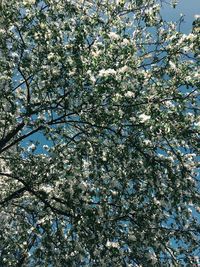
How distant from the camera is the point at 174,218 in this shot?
14.4m

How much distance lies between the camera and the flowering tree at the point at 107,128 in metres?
12.0

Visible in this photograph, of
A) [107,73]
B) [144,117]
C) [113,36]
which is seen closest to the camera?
[107,73]

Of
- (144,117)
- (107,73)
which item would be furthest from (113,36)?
(144,117)

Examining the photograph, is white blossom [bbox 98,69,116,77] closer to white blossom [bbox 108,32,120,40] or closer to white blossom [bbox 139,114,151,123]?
A: white blossom [bbox 139,114,151,123]

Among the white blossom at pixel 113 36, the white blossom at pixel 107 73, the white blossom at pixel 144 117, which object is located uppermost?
the white blossom at pixel 113 36

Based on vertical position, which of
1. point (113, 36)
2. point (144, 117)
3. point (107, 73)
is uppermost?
point (113, 36)

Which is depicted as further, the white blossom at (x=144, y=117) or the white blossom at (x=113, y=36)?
the white blossom at (x=113, y=36)

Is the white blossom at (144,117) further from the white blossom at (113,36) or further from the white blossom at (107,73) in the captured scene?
the white blossom at (113,36)

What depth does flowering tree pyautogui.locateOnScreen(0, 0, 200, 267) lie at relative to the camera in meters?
12.0

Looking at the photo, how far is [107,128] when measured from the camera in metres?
12.5

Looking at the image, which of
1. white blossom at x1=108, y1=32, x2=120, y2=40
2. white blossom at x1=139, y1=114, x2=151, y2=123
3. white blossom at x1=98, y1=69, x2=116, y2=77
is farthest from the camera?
white blossom at x1=108, y1=32, x2=120, y2=40

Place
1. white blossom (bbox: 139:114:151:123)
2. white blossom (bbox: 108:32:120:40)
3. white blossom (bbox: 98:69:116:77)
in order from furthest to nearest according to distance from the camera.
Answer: white blossom (bbox: 108:32:120:40) < white blossom (bbox: 139:114:151:123) < white blossom (bbox: 98:69:116:77)

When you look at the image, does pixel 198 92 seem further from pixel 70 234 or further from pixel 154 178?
pixel 70 234

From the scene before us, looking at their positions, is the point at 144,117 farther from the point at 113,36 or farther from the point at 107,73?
the point at 113,36
